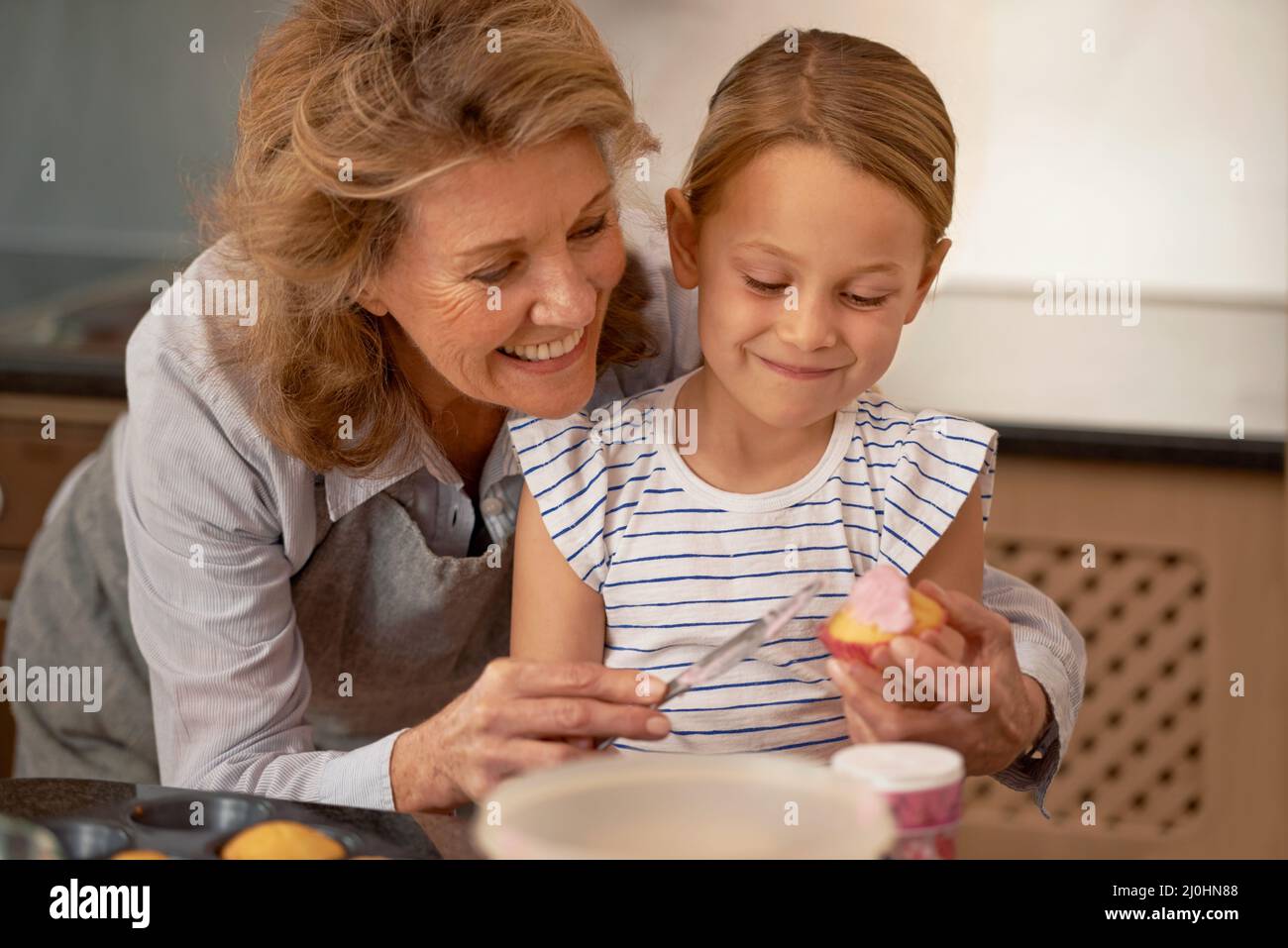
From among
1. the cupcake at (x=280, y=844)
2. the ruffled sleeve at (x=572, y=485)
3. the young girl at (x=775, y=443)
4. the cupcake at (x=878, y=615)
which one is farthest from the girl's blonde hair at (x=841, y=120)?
the cupcake at (x=280, y=844)

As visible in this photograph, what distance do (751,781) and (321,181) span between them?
2.27 ft

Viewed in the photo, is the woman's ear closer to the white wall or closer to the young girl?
the young girl

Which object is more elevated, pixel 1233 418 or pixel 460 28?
pixel 460 28

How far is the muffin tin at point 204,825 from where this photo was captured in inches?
39.7

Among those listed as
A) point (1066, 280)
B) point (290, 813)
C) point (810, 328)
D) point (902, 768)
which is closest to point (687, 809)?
point (902, 768)

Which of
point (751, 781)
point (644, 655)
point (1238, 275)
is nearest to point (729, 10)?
point (1238, 275)

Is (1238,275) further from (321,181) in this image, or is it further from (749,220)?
(321,181)

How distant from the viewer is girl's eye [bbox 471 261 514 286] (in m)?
1.30

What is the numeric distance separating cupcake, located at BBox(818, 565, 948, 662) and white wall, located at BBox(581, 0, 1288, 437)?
1.65 meters

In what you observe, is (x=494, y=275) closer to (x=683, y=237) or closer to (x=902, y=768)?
(x=683, y=237)

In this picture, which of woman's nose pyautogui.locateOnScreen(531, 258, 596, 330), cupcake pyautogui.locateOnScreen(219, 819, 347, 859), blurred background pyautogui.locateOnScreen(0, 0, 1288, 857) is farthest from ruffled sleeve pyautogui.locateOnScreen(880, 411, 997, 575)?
blurred background pyautogui.locateOnScreen(0, 0, 1288, 857)

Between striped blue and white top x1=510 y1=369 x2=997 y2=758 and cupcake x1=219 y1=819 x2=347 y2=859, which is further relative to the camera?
striped blue and white top x1=510 y1=369 x2=997 y2=758
